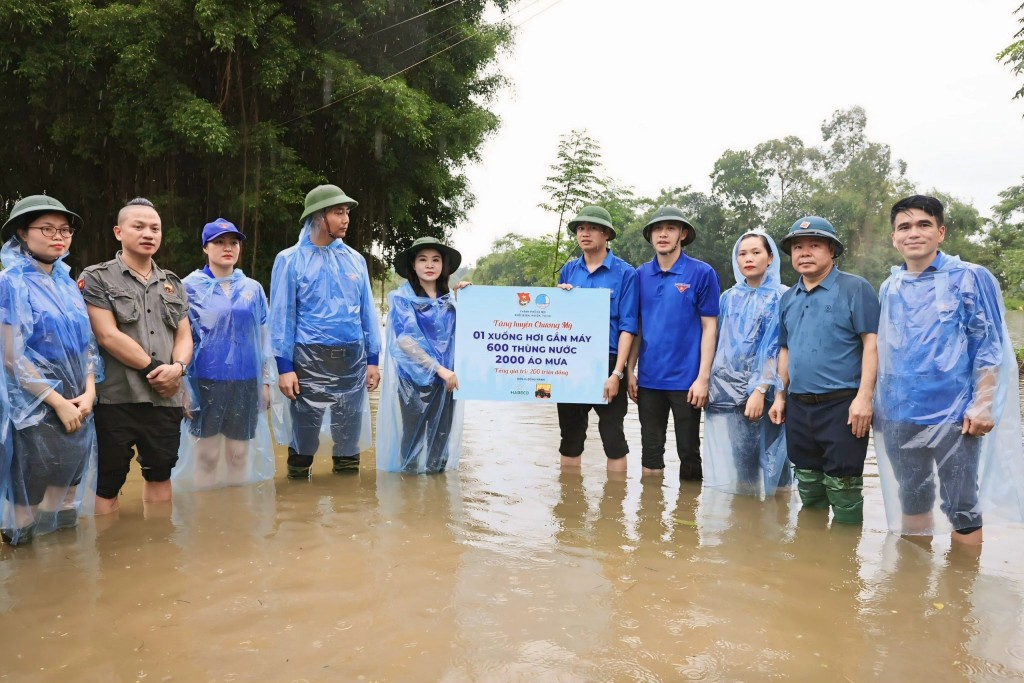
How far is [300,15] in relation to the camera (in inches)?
493

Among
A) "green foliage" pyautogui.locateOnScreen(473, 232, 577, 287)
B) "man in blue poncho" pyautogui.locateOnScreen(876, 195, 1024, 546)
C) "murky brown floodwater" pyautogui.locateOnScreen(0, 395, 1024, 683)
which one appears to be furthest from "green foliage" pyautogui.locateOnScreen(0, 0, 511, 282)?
"man in blue poncho" pyautogui.locateOnScreen(876, 195, 1024, 546)

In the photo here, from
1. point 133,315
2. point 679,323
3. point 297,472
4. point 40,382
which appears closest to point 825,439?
point 679,323

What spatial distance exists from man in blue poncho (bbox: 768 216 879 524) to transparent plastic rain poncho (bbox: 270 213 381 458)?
7.73 feet

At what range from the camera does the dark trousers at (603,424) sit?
15.3 ft

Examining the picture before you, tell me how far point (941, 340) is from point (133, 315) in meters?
3.62

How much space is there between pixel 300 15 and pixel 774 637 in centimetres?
1245

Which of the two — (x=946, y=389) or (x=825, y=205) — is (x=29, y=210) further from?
(x=825, y=205)

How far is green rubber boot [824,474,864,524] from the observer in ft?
12.2

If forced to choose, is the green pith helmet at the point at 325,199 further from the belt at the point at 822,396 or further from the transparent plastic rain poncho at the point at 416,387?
the belt at the point at 822,396

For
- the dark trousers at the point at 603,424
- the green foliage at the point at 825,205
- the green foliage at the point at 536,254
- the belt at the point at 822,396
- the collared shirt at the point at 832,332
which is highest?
the green foliage at the point at 825,205

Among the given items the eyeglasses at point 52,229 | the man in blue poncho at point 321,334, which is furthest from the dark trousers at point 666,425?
the eyeglasses at point 52,229

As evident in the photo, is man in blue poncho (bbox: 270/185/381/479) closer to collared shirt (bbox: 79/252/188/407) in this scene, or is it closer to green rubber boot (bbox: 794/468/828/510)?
collared shirt (bbox: 79/252/188/407)

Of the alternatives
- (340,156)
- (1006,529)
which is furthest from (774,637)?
(340,156)

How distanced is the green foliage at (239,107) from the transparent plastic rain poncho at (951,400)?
31.2 feet
